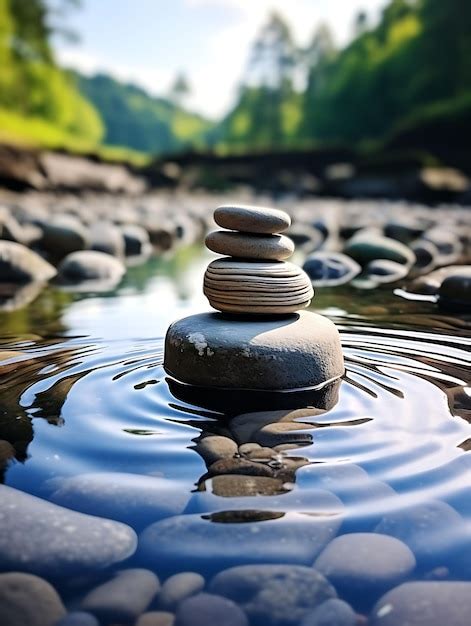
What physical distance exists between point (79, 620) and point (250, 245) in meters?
2.36

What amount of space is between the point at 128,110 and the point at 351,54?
54403 millimetres

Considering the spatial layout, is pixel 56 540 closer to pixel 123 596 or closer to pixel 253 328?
pixel 123 596

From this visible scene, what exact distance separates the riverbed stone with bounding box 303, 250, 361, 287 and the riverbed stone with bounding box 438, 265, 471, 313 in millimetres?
1303

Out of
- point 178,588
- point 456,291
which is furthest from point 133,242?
point 178,588

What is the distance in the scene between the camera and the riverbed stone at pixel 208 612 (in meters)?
1.61

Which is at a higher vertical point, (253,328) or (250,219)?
(250,219)

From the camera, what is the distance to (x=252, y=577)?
5.78 feet

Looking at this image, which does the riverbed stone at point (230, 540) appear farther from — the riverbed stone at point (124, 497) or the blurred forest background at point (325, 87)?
the blurred forest background at point (325, 87)

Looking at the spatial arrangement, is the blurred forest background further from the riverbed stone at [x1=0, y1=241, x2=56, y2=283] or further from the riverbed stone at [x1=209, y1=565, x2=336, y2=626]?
the riverbed stone at [x1=209, y1=565, x2=336, y2=626]

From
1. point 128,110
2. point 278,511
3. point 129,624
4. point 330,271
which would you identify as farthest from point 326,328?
point 128,110

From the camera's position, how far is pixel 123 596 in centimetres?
169

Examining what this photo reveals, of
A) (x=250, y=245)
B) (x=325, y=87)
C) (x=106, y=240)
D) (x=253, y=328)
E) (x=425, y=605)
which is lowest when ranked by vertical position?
(x=425, y=605)

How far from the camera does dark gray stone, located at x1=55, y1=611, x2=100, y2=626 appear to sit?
1.59 m

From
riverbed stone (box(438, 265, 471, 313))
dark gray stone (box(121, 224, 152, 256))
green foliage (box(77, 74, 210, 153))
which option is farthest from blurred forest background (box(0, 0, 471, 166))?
green foliage (box(77, 74, 210, 153))
